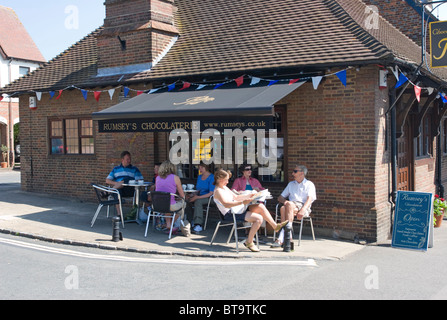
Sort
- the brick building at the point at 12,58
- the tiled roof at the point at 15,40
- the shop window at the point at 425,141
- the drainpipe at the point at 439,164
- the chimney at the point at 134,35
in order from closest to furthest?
the chimney at the point at 134,35
the shop window at the point at 425,141
the drainpipe at the point at 439,164
the brick building at the point at 12,58
the tiled roof at the point at 15,40

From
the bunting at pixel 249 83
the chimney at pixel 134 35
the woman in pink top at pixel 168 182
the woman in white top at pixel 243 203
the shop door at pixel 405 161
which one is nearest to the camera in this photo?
the woman in white top at pixel 243 203

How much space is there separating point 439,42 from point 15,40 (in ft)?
113

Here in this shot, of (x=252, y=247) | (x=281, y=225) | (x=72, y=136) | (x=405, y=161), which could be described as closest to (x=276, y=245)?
(x=281, y=225)

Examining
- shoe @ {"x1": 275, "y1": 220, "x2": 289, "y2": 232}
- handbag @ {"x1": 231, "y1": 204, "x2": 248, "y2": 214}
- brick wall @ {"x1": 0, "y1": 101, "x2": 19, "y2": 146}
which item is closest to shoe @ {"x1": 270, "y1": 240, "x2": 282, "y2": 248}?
shoe @ {"x1": 275, "y1": 220, "x2": 289, "y2": 232}

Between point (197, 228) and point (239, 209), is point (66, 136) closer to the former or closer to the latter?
point (197, 228)

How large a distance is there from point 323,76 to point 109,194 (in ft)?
17.3

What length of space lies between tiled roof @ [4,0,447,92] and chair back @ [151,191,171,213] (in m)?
3.18

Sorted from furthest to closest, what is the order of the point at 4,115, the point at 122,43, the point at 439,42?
the point at 4,115 < the point at 122,43 < the point at 439,42

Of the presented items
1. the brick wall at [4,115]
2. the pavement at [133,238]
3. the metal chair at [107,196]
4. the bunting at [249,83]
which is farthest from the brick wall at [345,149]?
the brick wall at [4,115]

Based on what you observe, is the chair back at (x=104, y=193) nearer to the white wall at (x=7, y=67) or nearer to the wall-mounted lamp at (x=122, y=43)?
the wall-mounted lamp at (x=122, y=43)

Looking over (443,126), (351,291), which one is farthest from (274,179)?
(443,126)

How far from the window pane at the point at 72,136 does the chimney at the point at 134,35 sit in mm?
1816

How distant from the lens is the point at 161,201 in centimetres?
932

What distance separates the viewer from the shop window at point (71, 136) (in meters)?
13.9
